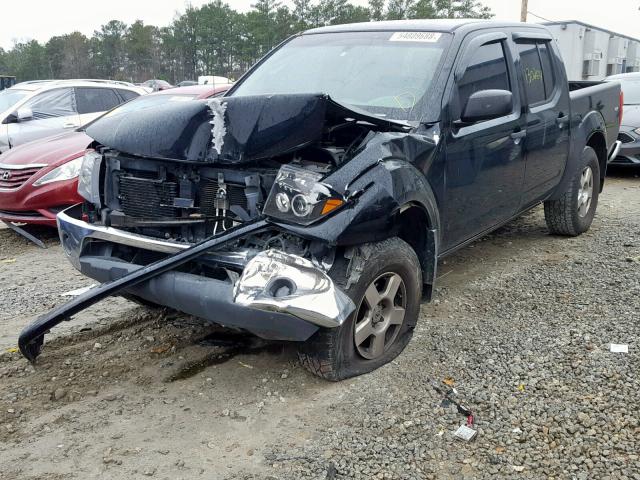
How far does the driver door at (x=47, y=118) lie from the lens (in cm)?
934

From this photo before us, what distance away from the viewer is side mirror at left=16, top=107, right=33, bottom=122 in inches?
367

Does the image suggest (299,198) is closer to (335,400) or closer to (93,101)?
(335,400)

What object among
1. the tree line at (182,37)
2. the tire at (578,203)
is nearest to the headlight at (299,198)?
the tire at (578,203)

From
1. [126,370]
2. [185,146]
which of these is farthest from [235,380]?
[185,146]

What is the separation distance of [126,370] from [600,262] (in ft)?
13.2

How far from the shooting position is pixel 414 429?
2.93m

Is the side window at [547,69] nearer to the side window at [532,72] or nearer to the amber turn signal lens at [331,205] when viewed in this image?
the side window at [532,72]

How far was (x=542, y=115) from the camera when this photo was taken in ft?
16.0

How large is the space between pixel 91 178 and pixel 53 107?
7037mm

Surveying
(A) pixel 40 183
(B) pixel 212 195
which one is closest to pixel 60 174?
(A) pixel 40 183

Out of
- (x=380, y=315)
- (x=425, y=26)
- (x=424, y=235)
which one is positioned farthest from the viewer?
(x=425, y=26)

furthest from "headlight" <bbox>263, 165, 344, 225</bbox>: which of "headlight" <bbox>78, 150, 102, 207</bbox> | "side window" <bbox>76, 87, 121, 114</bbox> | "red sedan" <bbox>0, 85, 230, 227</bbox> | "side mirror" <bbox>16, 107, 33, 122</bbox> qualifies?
"side window" <bbox>76, 87, 121, 114</bbox>

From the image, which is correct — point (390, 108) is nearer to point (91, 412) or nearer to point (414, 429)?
point (414, 429)

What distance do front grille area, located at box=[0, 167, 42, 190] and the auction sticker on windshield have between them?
3.92 meters
